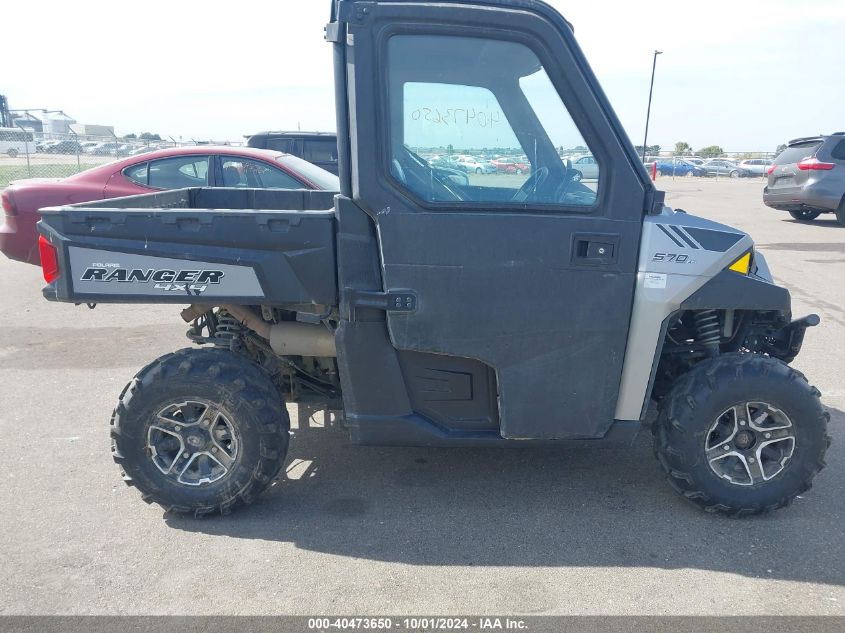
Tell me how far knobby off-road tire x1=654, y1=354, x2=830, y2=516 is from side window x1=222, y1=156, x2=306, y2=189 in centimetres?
551

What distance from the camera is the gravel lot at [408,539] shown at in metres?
2.81

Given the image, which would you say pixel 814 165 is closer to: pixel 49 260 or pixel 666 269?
pixel 666 269

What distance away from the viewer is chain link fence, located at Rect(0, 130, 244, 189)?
886 inches

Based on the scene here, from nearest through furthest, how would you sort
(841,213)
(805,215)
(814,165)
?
1. (814,165)
2. (841,213)
3. (805,215)

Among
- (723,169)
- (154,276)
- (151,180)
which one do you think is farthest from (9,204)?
(723,169)

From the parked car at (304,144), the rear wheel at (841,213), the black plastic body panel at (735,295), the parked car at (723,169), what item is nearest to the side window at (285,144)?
the parked car at (304,144)

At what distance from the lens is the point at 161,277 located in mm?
3131

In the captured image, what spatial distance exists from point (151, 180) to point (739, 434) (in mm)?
6965

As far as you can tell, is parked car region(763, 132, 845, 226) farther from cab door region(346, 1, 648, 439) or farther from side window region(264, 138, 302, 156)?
cab door region(346, 1, 648, 439)

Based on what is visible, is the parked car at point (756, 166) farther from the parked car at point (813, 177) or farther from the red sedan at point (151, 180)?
the red sedan at point (151, 180)

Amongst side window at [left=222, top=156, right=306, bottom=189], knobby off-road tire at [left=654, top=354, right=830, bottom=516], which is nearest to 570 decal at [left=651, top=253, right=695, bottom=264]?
knobby off-road tire at [left=654, top=354, right=830, bottom=516]

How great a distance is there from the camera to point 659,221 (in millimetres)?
3059

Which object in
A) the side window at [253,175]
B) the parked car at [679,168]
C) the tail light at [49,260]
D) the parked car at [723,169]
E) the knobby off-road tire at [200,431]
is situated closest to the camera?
the tail light at [49,260]

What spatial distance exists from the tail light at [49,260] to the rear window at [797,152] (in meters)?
14.6
